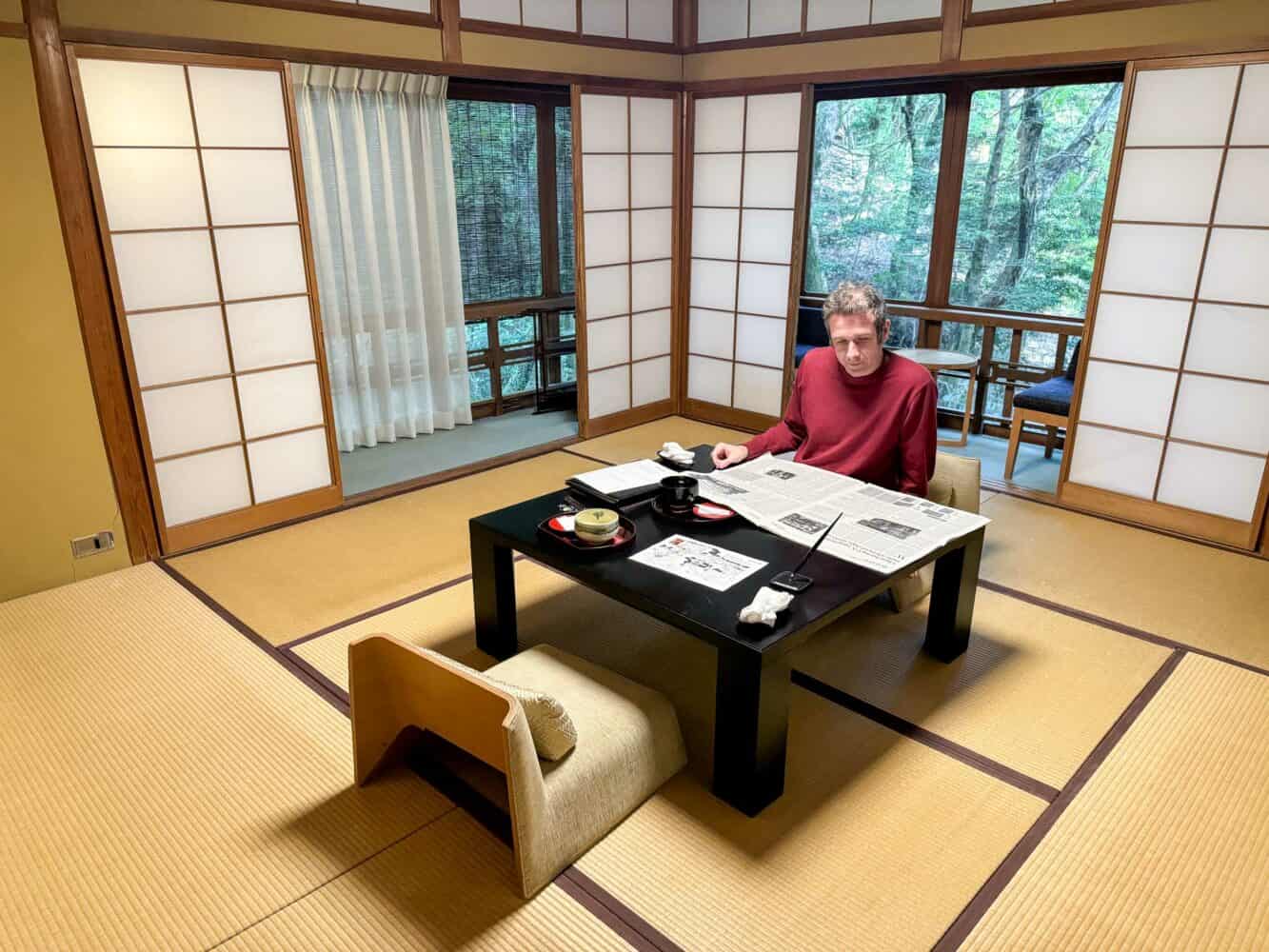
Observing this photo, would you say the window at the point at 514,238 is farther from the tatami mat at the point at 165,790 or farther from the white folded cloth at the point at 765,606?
the white folded cloth at the point at 765,606

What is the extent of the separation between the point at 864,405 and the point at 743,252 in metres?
2.66

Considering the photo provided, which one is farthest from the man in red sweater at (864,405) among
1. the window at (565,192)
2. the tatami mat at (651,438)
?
the window at (565,192)

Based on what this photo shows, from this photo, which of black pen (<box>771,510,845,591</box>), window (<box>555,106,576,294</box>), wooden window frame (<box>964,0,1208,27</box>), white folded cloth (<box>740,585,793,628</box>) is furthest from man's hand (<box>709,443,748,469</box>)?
window (<box>555,106,576,294</box>)

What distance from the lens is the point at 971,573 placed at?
2717mm

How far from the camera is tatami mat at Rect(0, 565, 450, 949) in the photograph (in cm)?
186

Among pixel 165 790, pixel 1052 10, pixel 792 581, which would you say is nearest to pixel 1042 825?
pixel 792 581

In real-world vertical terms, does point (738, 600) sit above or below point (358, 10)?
below

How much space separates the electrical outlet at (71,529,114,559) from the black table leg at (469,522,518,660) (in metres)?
1.72

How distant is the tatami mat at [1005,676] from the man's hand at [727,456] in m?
0.67

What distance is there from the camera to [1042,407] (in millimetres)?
4344

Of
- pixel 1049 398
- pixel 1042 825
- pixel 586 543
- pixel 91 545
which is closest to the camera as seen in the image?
pixel 1042 825

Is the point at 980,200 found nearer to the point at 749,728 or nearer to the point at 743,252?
the point at 743,252

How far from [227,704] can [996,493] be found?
142 inches

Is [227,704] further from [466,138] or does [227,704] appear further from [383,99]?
[466,138]
